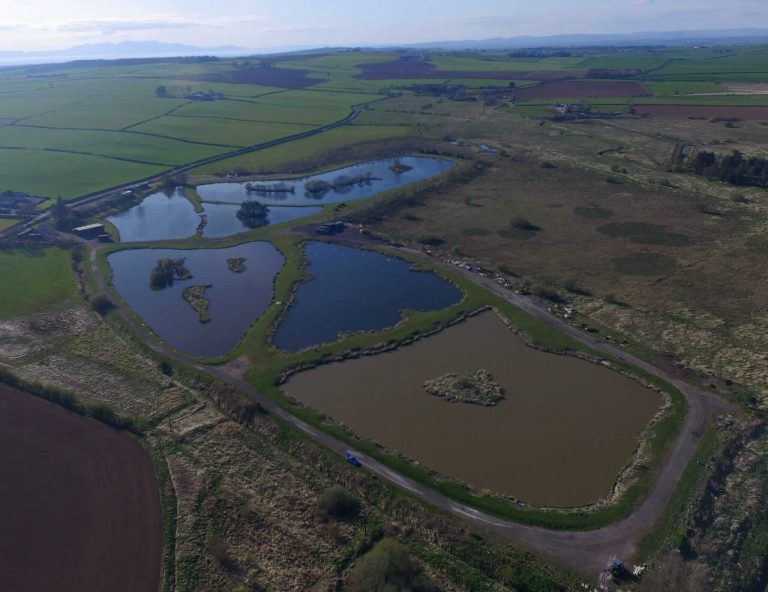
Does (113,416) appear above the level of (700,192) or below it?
below

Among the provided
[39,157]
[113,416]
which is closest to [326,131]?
[39,157]

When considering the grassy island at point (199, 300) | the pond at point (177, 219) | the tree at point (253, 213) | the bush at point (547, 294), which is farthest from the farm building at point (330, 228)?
the bush at point (547, 294)

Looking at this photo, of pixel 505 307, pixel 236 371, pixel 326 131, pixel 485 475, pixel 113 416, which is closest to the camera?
pixel 485 475

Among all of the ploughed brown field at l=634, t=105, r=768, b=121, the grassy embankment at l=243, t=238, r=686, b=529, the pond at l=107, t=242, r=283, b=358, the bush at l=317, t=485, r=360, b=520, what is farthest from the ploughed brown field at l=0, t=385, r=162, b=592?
the ploughed brown field at l=634, t=105, r=768, b=121

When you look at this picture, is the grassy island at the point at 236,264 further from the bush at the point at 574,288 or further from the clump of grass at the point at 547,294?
the bush at the point at 574,288

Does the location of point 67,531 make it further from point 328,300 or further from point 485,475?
point 328,300

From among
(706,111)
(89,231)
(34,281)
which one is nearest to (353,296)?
(34,281)
